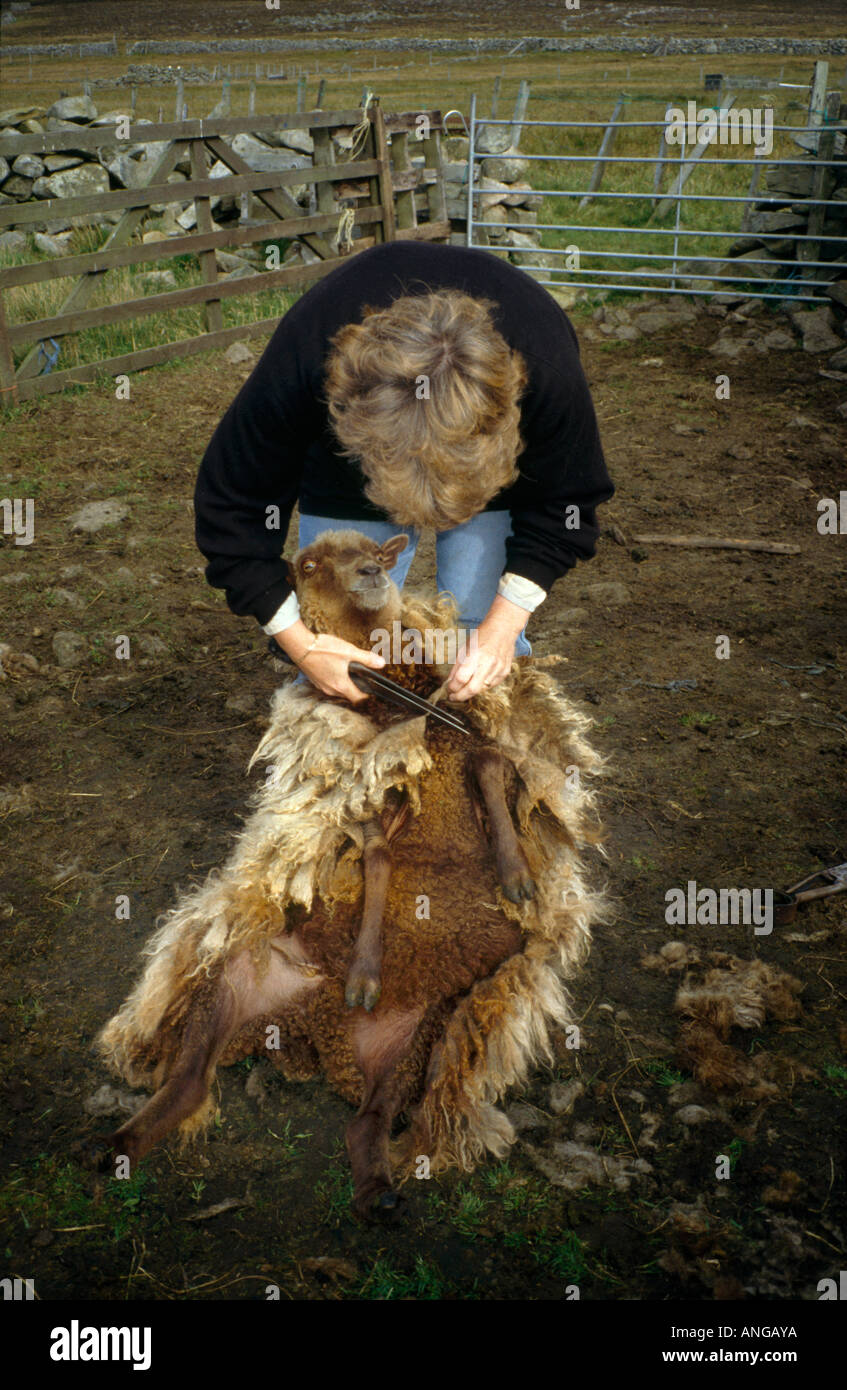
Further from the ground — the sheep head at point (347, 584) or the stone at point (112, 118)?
the stone at point (112, 118)

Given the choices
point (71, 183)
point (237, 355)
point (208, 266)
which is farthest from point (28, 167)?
point (237, 355)

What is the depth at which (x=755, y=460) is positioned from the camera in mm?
7055

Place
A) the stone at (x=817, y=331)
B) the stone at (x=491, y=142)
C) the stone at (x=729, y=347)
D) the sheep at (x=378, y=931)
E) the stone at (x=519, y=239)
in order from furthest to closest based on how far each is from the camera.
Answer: the stone at (x=491, y=142) → the stone at (x=519, y=239) → the stone at (x=729, y=347) → the stone at (x=817, y=331) → the sheep at (x=378, y=931)

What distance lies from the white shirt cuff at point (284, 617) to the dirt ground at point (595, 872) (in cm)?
123

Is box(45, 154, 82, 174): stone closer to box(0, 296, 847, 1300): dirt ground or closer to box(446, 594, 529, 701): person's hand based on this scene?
box(0, 296, 847, 1300): dirt ground

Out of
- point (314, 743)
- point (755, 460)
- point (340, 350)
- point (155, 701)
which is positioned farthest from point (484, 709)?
point (755, 460)

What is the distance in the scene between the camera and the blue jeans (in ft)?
10.4

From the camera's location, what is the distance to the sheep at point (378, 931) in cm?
246

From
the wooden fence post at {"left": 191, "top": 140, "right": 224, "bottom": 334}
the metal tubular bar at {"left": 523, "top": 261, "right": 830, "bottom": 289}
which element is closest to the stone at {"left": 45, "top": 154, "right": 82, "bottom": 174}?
the wooden fence post at {"left": 191, "top": 140, "right": 224, "bottom": 334}

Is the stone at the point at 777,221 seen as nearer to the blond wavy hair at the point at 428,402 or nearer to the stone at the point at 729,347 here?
the stone at the point at 729,347

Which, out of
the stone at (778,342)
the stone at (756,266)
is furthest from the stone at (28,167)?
the stone at (778,342)

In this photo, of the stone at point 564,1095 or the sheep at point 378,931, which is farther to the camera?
the stone at point 564,1095

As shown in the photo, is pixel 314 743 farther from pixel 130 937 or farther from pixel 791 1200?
pixel 791 1200

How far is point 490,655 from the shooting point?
275 cm
